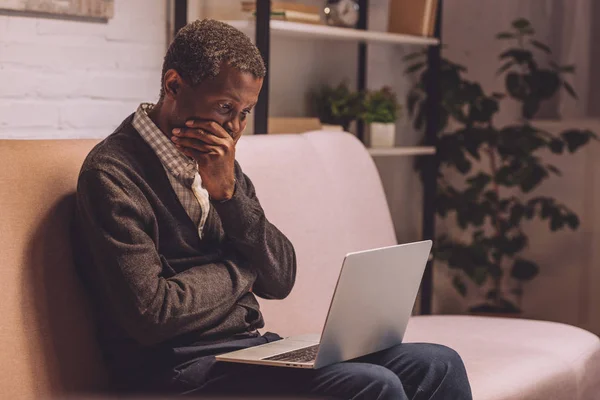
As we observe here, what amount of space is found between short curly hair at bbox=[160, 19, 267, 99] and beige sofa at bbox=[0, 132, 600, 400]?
0.92 ft

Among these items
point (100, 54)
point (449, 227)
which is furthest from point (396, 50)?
point (100, 54)

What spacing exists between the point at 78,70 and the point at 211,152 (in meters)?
0.91

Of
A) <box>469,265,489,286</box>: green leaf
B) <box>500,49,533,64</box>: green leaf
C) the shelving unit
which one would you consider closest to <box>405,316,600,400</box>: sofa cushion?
the shelving unit

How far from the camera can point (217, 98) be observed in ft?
5.63

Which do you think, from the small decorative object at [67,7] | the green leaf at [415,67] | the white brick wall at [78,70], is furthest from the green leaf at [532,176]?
the small decorative object at [67,7]

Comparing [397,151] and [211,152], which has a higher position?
[211,152]

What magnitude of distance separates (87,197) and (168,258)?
0.20m

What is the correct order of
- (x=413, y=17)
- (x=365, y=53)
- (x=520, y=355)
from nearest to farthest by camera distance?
(x=520, y=355) < (x=413, y=17) < (x=365, y=53)

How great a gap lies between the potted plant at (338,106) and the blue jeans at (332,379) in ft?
5.44

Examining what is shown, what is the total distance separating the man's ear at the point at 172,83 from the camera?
1.73m

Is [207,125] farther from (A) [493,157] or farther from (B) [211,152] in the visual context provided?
Result: (A) [493,157]

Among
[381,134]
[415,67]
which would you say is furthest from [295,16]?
[415,67]

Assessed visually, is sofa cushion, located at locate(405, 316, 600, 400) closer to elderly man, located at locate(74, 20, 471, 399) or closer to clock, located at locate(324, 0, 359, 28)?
elderly man, located at locate(74, 20, 471, 399)

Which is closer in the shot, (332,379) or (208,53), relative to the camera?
(332,379)
